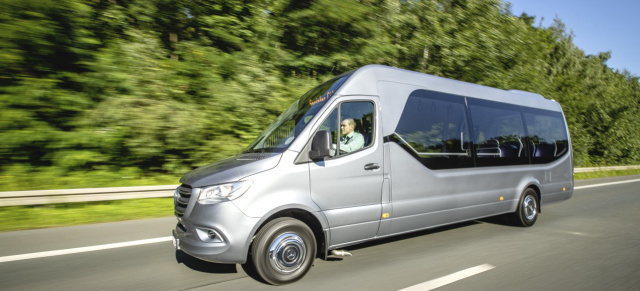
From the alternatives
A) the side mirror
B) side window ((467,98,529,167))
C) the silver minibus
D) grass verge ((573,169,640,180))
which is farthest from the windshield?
grass verge ((573,169,640,180))

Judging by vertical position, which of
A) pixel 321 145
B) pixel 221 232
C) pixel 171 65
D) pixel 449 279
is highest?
pixel 171 65

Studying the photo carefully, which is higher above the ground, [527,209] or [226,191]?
[226,191]

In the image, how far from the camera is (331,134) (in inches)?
148

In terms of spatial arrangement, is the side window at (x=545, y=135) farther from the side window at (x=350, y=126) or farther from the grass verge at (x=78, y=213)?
the grass verge at (x=78, y=213)

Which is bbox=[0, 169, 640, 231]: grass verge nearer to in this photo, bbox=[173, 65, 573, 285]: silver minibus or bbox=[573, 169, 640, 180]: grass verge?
bbox=[173, 65, 573, 285]: silver minibus

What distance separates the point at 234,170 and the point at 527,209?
514 cm

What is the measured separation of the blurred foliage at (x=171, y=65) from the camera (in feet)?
22.2

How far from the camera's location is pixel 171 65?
27.4 ft

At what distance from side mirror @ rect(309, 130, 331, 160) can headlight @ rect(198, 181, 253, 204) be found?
69 centimetres

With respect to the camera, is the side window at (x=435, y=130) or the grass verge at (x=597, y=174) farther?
the grass verge at (x=597, y=174)

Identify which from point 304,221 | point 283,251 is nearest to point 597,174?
point 304,221

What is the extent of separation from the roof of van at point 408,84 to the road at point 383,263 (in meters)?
1.95

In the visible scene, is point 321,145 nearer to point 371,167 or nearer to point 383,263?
point 371,167

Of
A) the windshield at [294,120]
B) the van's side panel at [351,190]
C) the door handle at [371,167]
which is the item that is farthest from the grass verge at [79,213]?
the door handle at [371,167]
